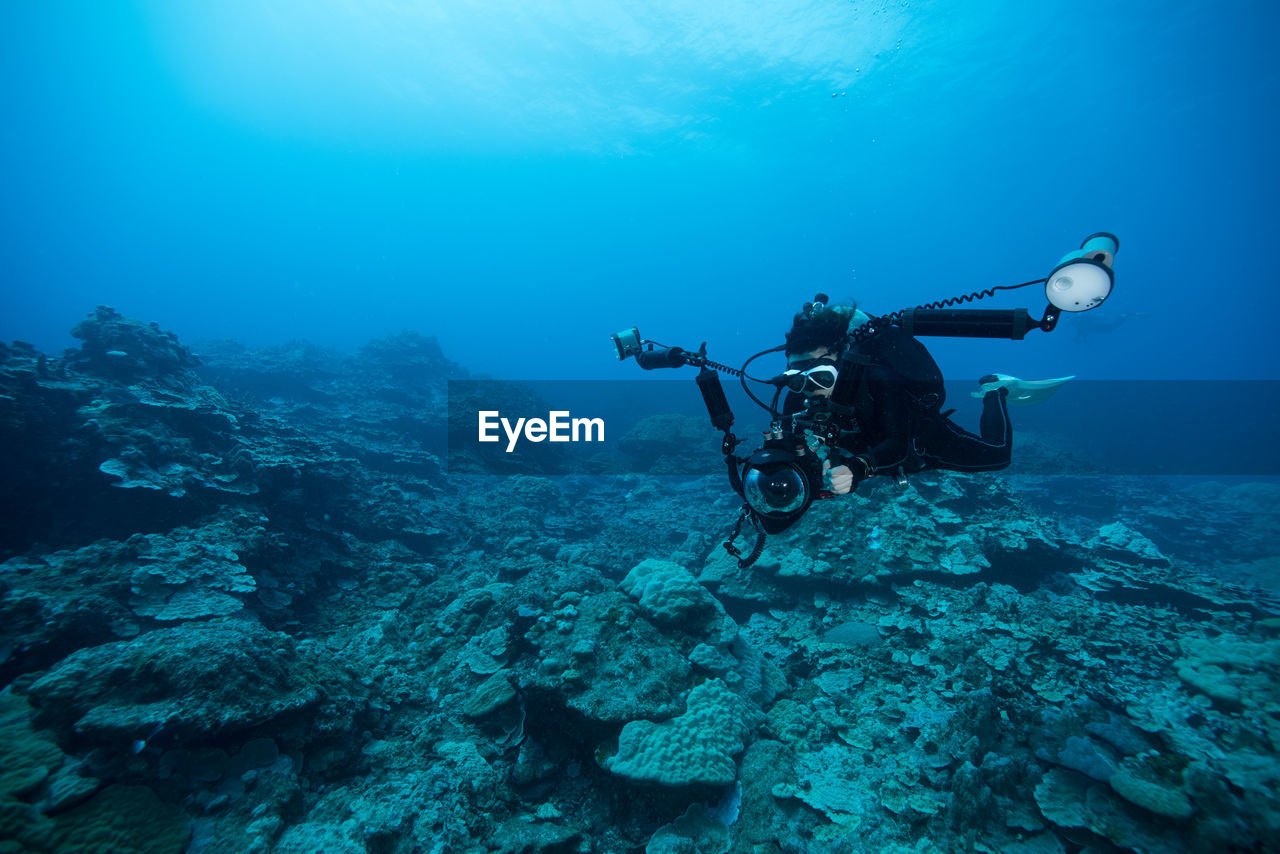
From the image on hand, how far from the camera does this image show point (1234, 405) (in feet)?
99.7

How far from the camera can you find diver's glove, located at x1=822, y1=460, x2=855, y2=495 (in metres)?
2.92

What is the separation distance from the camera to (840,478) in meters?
2.92

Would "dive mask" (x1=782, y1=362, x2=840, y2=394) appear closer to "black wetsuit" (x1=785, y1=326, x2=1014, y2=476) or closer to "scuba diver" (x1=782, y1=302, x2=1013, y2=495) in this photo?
"scuba diver" (x1=782, y1=302, x2=1013, y2=495)

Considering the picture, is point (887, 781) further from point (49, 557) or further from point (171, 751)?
point (49, 557)

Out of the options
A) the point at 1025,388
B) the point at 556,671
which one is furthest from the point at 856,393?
the point at 556,671

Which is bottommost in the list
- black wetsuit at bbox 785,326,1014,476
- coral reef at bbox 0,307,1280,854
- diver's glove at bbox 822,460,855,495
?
coral reef at bbox 0,307,1280,854

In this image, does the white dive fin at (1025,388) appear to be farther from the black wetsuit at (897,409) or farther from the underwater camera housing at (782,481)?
the underwater camera housing at (782,481)

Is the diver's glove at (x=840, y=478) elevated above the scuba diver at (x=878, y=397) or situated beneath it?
situated beneath

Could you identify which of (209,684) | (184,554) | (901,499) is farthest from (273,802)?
(901,499)

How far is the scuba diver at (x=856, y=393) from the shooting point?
2.30 metres

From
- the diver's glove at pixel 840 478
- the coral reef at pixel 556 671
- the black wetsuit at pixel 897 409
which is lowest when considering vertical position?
the coral reef at pixel 556 671

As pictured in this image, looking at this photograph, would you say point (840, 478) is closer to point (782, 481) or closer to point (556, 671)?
point (782, 481)

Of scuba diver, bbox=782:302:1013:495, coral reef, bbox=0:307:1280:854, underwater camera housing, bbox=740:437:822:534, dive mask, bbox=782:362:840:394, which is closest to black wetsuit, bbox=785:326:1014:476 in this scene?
scuba diver, bbox=782:302:1013:495

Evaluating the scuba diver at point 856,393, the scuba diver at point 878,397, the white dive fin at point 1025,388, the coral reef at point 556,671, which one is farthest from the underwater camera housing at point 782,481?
the coral reef at point 556,671
